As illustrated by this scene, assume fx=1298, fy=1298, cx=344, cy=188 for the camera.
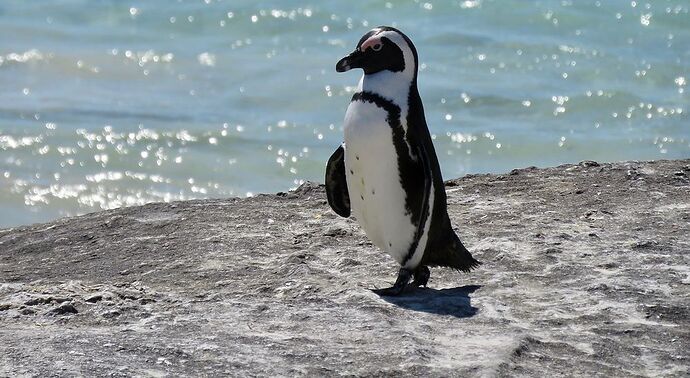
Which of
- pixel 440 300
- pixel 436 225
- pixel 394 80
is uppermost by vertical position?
pixel 394 80

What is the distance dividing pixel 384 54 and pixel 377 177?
1.51 feet

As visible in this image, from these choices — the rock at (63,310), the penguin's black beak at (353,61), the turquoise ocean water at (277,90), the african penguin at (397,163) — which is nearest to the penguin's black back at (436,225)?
the african penguin at (397,163)

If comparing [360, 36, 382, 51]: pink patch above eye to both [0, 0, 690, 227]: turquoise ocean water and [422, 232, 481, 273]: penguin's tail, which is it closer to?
[422, 232, 481, 273]: penguin's tail

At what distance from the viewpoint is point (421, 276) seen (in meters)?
4.98

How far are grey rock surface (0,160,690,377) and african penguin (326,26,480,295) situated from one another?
13 cm

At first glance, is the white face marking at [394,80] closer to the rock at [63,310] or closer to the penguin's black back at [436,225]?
the penguin's black back at [436,225]

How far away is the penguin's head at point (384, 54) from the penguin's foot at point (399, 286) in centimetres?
76

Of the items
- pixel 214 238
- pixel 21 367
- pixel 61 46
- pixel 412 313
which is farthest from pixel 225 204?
pixel 61 46

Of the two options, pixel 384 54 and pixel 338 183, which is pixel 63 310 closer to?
pixel 338 183

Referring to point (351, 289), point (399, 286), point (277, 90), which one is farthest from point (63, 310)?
point (277, 90)

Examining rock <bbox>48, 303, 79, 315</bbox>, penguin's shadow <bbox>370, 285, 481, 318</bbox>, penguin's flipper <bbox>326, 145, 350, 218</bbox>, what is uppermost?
penguin's flipper <bbox>326, 145, 350, 218</bbox>

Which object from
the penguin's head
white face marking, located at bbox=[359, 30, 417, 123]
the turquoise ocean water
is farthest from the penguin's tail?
the turquoise ocean water

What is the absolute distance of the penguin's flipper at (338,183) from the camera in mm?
5293

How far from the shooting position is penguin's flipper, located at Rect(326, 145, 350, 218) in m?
5.29
